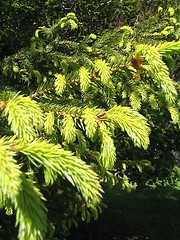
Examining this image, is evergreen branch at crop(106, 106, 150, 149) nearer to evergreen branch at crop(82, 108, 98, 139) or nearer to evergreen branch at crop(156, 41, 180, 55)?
evergreen branch at crop(82, 108, 98, 139)

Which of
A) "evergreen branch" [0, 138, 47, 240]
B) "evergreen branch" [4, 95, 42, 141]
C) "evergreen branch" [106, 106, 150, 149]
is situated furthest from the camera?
"evergreen branch" [106, 106, 150, 149]

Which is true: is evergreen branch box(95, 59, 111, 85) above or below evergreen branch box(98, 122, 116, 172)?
above

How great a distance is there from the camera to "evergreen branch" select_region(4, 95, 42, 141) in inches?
53.2

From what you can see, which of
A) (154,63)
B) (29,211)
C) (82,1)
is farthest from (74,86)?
(82,1)

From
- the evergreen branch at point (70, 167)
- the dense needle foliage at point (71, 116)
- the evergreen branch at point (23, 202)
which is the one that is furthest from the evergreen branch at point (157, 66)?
the evergreen branch at point (23, 202)

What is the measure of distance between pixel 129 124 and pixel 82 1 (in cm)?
231

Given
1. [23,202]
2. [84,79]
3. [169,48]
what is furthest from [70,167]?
[169,48]

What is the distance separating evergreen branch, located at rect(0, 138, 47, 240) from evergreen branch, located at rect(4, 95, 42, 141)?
0.90 feet

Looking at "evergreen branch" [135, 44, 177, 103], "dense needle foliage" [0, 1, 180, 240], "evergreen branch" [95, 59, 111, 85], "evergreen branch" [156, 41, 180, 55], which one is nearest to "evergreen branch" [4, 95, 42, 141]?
"dense needle foliage" [0, 1, 180, 240]

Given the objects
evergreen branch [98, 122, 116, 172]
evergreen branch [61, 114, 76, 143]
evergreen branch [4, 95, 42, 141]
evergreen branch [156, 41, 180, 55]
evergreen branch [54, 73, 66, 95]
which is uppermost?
evergreen branch [156, 41, 180, 55]

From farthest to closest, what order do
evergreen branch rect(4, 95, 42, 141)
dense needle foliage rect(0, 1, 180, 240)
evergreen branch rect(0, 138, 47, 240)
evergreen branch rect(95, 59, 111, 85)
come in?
evergreen branch rect(95, 59, 111, 85) → evergreen branch rect(4, 95, 42, 141) → dense needle foliage rect(0, 1, 180, 240) → evergreen branch rect(0, 138, 47, 240)

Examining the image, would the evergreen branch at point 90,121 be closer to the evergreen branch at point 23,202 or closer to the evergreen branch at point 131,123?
the evergreen branch at point 131,123

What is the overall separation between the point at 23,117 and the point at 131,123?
1.54 feet

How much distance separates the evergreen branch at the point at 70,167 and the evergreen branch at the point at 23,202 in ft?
0.45
